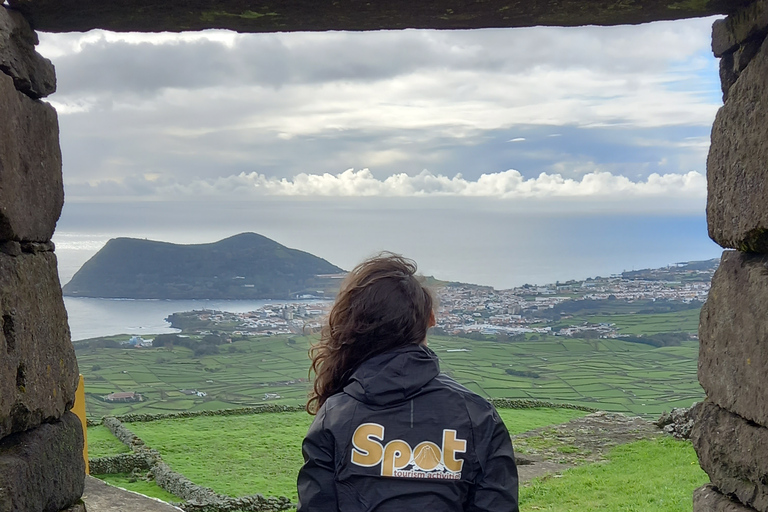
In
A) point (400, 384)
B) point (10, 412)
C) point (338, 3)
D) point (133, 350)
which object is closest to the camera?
point (400, 384)

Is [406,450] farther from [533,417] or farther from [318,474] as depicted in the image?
[533,417]

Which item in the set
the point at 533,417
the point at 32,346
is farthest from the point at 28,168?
the point at 533,417

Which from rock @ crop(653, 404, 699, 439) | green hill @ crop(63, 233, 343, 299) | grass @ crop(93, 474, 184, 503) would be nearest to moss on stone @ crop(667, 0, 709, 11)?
grass @ crop(93, 474, 184, 503)

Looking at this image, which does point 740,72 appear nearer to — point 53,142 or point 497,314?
point 53,142

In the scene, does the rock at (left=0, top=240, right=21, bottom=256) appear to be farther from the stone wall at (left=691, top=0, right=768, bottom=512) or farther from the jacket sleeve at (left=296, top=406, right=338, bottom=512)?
the stone wall at (left=691, top=0, right=768, bottom=512)

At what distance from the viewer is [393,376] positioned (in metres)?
2.48

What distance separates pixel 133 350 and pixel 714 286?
166ft

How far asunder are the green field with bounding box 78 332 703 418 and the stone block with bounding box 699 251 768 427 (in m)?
28.5

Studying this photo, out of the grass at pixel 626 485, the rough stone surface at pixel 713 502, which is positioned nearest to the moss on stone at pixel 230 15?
the rough stone surface at pixel 713 502

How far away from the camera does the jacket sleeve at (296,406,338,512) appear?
2439mm

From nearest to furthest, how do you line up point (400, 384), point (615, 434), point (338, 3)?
point (400, 384), point (338, 3), point (615, 434)

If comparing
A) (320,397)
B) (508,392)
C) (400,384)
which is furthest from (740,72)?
(508,392)

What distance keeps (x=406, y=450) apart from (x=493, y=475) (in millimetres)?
321

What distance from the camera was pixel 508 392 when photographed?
35.5m
